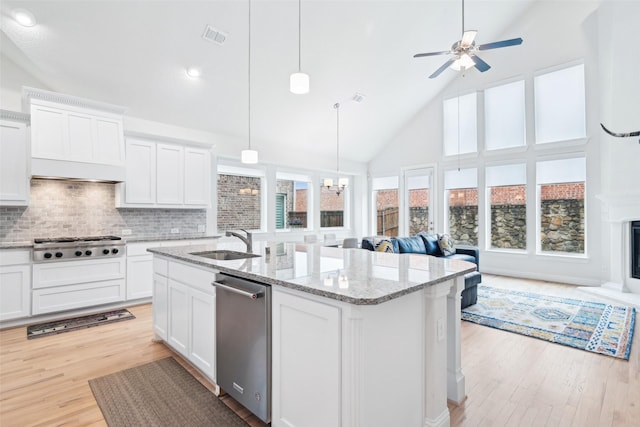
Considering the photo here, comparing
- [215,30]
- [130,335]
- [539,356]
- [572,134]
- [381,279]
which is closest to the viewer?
[381,279]

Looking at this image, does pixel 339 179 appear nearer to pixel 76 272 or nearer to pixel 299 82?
pixel 299 82

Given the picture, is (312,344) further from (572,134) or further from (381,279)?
(572,134)

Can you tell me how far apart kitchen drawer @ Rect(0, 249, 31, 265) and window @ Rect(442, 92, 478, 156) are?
7.78m

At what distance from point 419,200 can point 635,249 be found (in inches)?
159

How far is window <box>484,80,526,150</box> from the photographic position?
6297 mm

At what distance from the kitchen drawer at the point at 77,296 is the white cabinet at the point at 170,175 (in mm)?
1379

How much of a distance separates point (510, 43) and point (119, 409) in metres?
5.02

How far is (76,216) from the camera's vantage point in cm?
427

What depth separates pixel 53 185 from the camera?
4113 millimetres

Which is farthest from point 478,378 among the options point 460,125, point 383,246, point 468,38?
point 460,125

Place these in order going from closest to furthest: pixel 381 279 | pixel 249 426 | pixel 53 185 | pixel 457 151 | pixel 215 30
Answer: pixel 381 279
pixel 249 426
pixel 215 30
pixel 53 185
pixel 457 151

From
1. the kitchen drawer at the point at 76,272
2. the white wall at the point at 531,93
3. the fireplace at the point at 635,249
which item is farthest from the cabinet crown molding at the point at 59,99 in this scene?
the fireplace at the point at 635,249

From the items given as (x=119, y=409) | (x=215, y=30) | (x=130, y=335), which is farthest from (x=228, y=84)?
(x=119, y=409)

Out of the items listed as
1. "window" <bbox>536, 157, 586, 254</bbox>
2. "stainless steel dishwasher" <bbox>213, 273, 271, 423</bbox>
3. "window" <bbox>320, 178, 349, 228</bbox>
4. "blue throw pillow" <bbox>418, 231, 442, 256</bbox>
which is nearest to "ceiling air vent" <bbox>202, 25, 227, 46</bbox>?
"stainless steel dishwasher" <bbox>213, 273, 271, 423</bbox>
